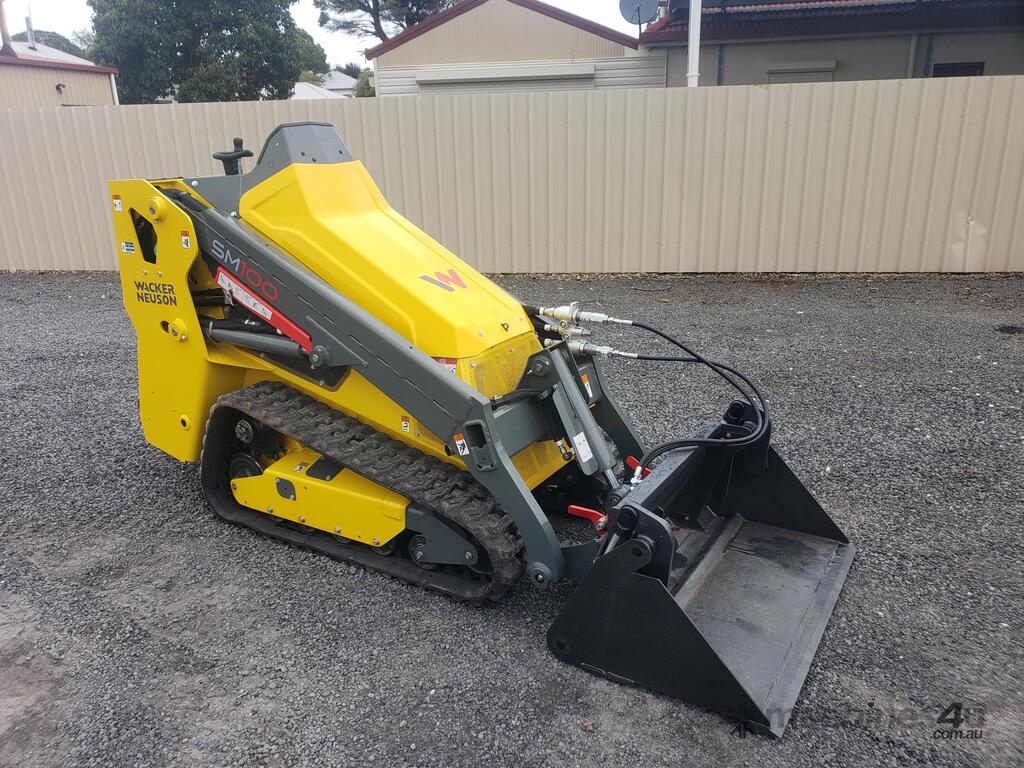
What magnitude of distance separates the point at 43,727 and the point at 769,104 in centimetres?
841

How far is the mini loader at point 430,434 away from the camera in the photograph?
271cm

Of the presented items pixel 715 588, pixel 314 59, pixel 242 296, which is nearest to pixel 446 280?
pixel 242 296

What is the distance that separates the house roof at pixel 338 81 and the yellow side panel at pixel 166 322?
3938 cm

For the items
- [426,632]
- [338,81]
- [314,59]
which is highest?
[314,59]

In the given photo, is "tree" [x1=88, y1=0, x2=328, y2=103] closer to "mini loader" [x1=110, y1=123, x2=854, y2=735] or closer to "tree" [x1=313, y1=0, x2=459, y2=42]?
"tree" [x1=313, y1=0, x2=459, y2=42]

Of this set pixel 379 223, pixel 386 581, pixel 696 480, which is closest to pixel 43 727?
pixel 386 581

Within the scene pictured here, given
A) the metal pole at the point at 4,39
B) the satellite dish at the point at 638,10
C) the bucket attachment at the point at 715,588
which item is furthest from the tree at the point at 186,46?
the bucket attachment at the point at 715,588

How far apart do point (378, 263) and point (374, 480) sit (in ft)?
2.86

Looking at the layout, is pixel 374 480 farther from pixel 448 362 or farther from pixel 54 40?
pixel 54 40

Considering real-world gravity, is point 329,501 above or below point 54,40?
below

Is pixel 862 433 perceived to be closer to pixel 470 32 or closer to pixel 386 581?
pixel 386 581

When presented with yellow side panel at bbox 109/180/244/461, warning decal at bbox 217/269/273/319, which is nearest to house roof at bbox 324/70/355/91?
yellow side panel at bbox 109/180/244/461

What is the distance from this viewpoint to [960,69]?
12.9 m

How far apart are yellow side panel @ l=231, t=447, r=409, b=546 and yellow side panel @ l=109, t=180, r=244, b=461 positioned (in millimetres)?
423
